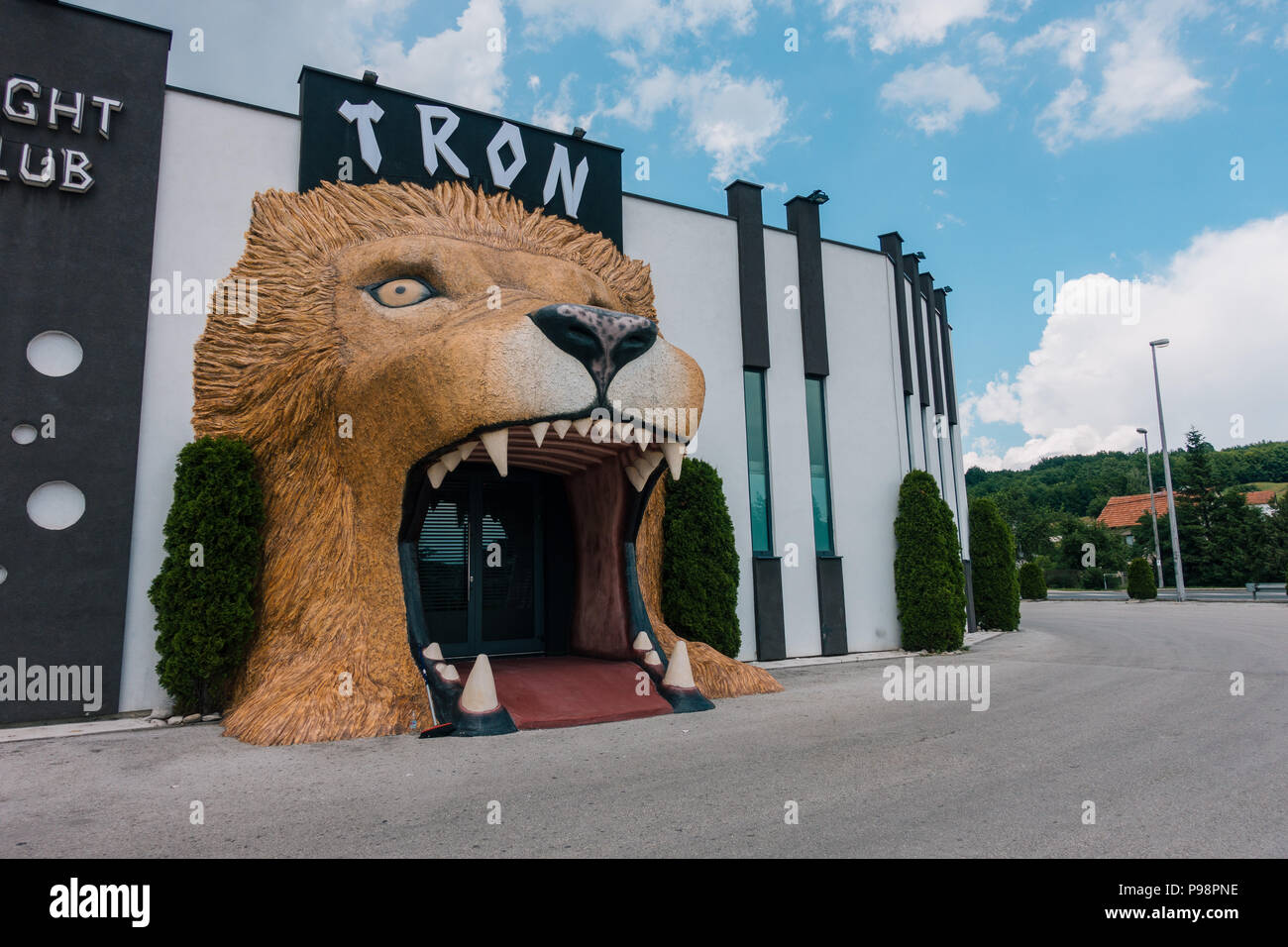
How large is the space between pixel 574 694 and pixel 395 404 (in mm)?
2447

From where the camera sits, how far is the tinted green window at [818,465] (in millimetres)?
10930

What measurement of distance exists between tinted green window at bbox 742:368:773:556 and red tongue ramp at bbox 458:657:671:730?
4393mm

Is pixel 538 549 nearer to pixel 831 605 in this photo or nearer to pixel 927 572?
pixel 831 605

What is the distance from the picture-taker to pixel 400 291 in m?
5.37

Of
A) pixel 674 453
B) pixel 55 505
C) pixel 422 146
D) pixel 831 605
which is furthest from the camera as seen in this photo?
pixel 831 605

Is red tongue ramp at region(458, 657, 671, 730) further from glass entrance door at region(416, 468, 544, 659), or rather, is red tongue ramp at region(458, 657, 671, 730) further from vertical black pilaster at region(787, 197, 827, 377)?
vertical black pilaster at region(787, 197, 827, 377)

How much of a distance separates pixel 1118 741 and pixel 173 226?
8.68 m

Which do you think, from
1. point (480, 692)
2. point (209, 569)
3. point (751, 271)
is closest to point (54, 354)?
point (209, 569)

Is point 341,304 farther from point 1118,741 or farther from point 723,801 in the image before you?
point 1118,741

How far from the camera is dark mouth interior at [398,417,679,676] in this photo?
600 cm

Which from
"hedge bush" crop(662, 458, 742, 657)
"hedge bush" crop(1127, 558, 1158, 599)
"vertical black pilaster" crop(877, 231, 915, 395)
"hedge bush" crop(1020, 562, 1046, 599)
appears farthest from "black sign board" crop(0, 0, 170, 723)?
"hedge bush" crop(1020, 562, 1046, 599)

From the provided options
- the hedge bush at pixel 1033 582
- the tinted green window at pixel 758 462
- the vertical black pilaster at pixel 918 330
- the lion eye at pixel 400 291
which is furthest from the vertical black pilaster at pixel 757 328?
the hedge bush at pixel 1033 582
